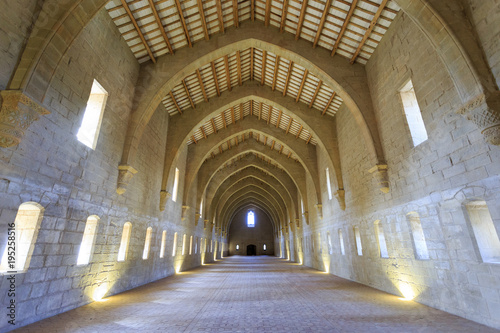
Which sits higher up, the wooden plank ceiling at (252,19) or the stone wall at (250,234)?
the wooden plank ceiling at (252,19)

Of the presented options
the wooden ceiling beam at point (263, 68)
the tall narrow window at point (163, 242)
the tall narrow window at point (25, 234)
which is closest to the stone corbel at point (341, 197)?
the wooden ceiling beam at point (263, 68)

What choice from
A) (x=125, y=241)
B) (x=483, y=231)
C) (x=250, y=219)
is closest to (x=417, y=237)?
(x=483, y=231)

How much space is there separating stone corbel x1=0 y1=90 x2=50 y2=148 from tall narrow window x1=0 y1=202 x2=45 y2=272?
1.36m

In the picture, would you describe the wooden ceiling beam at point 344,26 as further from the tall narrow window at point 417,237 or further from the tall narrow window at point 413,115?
the tall narrow window at point 417,237

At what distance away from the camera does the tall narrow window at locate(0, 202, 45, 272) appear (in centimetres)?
477

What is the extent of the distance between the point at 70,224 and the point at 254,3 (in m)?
9.63

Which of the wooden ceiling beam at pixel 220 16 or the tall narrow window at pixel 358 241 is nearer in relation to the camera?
the wooden ceiling beam at pixel 220 16

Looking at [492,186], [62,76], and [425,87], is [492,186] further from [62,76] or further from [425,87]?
[62,76]

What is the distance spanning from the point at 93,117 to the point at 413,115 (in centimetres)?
970

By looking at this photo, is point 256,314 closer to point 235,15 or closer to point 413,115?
point 413,115

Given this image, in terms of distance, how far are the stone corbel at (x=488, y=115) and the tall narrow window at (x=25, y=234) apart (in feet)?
28.9

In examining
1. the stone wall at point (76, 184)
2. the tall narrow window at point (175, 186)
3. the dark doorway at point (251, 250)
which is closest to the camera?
the stone wall at point (76, 184)

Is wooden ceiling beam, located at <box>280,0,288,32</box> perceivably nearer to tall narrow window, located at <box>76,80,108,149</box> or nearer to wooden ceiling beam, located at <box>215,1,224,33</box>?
wooden ceiling beam, located at <box>215,1,224,33</box>

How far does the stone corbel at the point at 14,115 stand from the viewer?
168 inches
